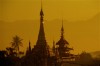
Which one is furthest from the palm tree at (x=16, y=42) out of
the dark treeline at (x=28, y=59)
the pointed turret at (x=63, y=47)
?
the pointed turret at (x=63, y=47)

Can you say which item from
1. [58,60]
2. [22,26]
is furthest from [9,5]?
[58,60]

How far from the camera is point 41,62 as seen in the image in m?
22.4

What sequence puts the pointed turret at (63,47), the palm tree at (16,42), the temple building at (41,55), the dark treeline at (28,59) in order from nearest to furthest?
the dark treeline at (28,59) < the temple building at (41,55) < the palm tree at (16,42) < the pointed turret at (63,47)

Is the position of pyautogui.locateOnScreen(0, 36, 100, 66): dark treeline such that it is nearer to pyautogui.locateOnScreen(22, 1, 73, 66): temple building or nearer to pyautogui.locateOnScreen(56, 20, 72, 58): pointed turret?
pyautogui.locateOnScreen(22, 1, 73, 66): temple building

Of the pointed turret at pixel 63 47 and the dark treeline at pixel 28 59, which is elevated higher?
the pointed turret at pixel 63 47

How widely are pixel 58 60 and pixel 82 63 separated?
1.46m

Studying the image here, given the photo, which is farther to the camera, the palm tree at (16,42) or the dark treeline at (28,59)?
the palm tree at (16,42)

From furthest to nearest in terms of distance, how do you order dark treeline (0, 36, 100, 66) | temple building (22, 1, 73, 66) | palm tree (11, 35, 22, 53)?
1. palm tree (11, 35, 22, 53)
2. temple building (22, 1, 73, 66)
3. dark treeline (0, 36, 100, 66)

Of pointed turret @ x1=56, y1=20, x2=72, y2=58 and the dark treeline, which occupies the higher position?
pointed turret @ x1=56, y1=20, x2=72, y2=58

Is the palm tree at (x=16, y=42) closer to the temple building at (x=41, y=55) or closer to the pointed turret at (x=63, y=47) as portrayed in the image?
the temple building at (x=41, y=55)


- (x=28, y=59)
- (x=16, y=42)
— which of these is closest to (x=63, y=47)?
(x=16, y=42)

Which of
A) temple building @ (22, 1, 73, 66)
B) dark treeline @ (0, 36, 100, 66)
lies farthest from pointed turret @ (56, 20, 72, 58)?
dark treeline @ (0, 36, 100, 66)

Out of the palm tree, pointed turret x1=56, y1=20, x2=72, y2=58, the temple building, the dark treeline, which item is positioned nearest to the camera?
the dark treeline

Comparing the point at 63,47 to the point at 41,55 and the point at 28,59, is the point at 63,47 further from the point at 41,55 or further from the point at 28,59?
the point at 28,59
